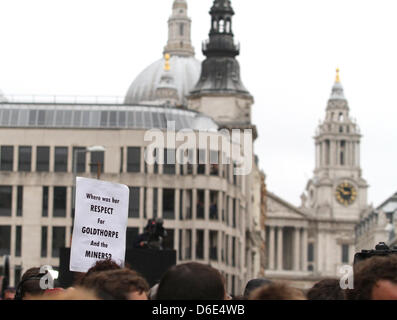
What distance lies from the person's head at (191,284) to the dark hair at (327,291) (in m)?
2.34

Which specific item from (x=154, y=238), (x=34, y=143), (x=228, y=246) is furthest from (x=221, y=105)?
(x=154, y=238)

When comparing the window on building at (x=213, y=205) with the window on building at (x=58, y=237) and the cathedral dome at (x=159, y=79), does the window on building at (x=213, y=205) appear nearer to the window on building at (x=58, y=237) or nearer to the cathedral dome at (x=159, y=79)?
the window on building at (x=58, y=237)

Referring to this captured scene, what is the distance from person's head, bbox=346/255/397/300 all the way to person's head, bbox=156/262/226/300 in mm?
879

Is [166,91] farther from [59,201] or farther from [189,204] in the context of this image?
[59,201]

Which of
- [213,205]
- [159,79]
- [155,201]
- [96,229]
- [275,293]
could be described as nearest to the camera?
[275,293]

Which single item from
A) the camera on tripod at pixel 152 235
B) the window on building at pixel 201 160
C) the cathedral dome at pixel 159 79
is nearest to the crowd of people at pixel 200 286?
the camera on tripod at pixel 152 235

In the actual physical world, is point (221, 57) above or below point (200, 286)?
above

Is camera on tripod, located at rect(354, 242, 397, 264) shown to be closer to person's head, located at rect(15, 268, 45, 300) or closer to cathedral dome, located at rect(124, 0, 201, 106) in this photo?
person's head, located at rect(15, 268, 45, 300)

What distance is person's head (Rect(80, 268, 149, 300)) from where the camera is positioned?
9.44 m

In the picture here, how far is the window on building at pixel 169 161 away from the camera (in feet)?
304

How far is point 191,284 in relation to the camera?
9.12 m

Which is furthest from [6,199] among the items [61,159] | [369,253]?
[369,253]

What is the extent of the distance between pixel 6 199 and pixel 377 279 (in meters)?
84.7

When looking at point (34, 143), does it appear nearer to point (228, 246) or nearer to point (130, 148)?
point (130, 148)
